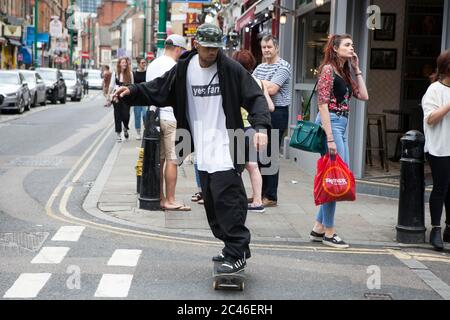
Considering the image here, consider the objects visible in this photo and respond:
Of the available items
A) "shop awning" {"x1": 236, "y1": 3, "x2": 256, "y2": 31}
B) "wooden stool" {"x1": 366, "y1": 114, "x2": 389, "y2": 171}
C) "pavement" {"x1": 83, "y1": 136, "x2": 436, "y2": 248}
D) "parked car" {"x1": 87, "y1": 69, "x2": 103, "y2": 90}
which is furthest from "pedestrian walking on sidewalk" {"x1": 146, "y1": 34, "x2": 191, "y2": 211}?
"parked car" {"x1": 87, "y1": 69, "x2": 103, "y2": 90}

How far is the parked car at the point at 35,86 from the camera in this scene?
30.4 metres

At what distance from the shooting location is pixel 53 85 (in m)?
35.6

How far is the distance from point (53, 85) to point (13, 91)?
9.75m

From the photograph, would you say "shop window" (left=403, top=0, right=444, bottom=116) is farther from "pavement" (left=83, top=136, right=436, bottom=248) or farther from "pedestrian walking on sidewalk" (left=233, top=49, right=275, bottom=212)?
"pedestrian walking on sidewalk" (left=233, top=49, right=275, bottom=212)

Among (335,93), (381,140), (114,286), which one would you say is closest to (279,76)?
(335,93)

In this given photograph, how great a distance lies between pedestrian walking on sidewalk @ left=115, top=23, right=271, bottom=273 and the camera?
208 inches

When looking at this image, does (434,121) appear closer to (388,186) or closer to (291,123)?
(388,186)

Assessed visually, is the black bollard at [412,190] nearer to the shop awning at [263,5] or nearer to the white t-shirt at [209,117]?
the white t-shirt at [209,117]

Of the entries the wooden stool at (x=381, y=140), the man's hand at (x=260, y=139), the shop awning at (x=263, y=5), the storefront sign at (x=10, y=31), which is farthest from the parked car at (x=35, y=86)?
the man's hand at (x=260, y=139)

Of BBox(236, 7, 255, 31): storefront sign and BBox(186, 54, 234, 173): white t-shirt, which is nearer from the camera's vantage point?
BBox(186, 54, 234, 173): white t-shirt

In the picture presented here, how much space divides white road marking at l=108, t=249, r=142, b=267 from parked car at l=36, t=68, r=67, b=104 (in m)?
29.9
